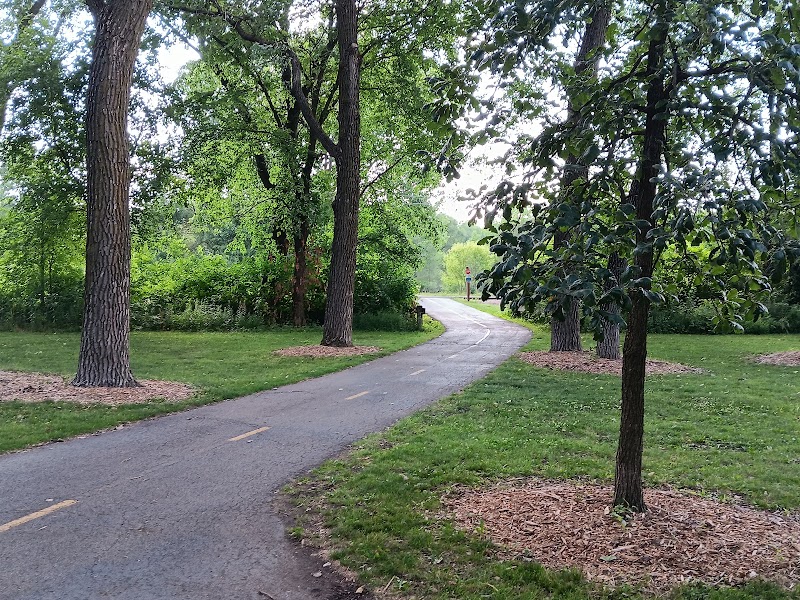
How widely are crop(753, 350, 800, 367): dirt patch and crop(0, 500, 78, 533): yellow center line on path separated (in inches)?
528

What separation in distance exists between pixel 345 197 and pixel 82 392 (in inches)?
323

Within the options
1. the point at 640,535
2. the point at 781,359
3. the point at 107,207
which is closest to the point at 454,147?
the point at 640,535

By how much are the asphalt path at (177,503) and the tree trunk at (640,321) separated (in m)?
2.17

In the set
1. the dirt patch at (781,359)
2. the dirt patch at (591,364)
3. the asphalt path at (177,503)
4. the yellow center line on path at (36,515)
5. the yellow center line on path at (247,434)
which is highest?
the dirt patch at (781,359)

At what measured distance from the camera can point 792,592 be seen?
128 inches

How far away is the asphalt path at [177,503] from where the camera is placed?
11.5 feet

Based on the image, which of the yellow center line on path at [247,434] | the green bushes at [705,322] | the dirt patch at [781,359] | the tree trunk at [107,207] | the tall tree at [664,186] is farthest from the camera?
the green bushes at [705,322]

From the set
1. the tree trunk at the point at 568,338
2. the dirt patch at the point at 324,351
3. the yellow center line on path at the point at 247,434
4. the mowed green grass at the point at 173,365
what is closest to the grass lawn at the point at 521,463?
the yellow center line on path at the point at 247,434

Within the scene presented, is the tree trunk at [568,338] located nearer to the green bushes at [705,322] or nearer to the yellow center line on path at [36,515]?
the green bushes at [705,322]

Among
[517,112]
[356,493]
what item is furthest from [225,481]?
[517,112]

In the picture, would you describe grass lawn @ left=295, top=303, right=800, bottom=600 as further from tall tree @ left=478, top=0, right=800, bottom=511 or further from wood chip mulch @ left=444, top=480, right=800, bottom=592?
tall tree @ left=478, top=0, right=800, bottom=511

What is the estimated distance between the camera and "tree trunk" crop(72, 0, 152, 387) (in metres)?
9.36

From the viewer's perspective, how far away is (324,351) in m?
14.7

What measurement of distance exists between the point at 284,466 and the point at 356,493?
113 cm
